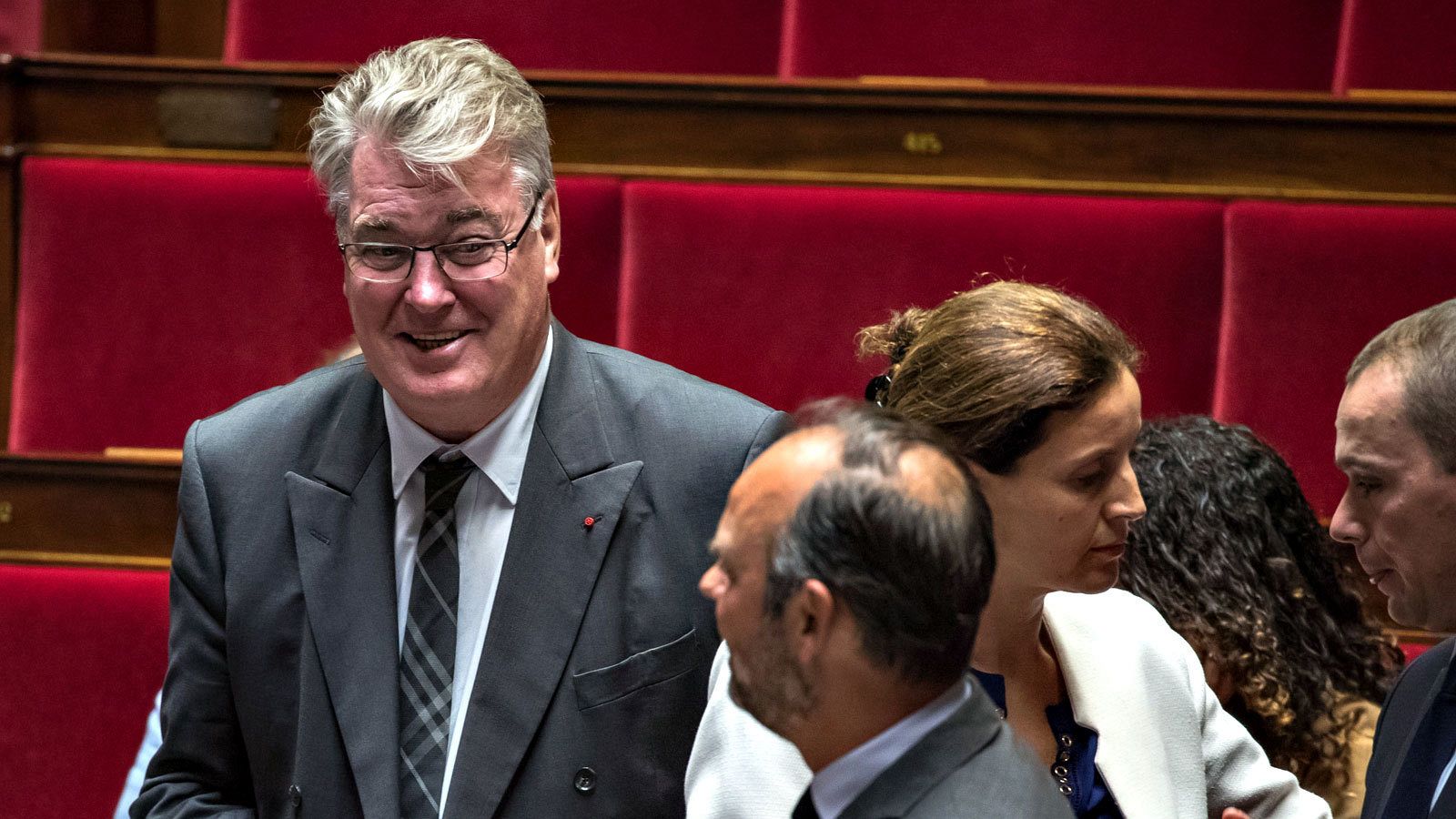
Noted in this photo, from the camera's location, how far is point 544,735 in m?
0.79

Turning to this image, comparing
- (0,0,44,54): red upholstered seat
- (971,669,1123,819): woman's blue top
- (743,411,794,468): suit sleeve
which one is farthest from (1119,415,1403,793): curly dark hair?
(0,0,44,54): red upholstered seat

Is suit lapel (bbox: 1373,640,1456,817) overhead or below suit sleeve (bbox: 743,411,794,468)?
below

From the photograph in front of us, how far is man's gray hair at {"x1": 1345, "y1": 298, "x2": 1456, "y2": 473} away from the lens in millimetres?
823

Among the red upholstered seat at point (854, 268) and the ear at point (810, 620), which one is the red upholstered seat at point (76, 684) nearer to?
the red upholstered seat at point (854, 268)

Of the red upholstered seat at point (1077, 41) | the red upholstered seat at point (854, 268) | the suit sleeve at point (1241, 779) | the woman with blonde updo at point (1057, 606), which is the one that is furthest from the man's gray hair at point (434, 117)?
the red upholstered seat at point (1077, 41)

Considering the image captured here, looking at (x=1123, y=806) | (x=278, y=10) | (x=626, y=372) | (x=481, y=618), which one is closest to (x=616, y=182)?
(x=278, y=10)

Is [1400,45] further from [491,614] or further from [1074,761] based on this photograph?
[491,614]

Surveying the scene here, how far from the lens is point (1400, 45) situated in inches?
64.4

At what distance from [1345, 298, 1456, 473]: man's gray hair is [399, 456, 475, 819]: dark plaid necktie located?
20.4 inches

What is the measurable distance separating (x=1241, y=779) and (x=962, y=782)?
347 mm

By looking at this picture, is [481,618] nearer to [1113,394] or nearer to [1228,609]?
[1113,394]

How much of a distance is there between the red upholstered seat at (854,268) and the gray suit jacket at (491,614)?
681 millimetres

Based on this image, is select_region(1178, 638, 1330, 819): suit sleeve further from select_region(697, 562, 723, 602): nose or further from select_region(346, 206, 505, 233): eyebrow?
select_region(346, 206, 505, 233): eyebrow

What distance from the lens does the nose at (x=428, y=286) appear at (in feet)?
2.66
